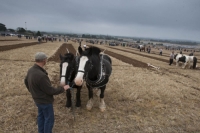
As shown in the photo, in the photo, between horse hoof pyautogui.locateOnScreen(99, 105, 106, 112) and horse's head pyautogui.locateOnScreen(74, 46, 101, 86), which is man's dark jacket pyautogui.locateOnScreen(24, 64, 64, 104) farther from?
horse hoof pyautogui.locateOnScreen(99, 105, 106, 112)

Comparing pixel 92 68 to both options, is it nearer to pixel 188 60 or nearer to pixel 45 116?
pixel 45 116

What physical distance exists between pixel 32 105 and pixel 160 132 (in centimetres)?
460

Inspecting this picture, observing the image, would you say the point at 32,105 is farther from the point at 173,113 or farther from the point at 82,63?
the point at 173,113

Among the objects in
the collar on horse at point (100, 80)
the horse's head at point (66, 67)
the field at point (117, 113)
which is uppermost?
the horse's head at point (66, 67)

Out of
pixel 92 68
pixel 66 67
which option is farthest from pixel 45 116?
pixel 92 68

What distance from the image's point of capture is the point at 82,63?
13.2 ft

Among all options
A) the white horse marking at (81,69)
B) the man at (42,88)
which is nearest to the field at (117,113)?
the man at (42,88)

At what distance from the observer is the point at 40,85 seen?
3.13 m

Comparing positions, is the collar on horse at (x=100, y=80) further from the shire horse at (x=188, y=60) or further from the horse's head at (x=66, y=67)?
the shire horse at (x=188, y=60)

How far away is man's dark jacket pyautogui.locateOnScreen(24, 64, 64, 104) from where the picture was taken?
3084 mm

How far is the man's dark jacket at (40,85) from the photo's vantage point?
3084 mm

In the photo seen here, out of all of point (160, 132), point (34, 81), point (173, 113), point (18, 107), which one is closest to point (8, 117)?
point (18, 107)

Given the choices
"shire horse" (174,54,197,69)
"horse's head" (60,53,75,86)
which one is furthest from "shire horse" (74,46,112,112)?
"shire horse" (174,54,197,69)

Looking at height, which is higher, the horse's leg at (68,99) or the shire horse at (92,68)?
the shire horse at (92,68)
